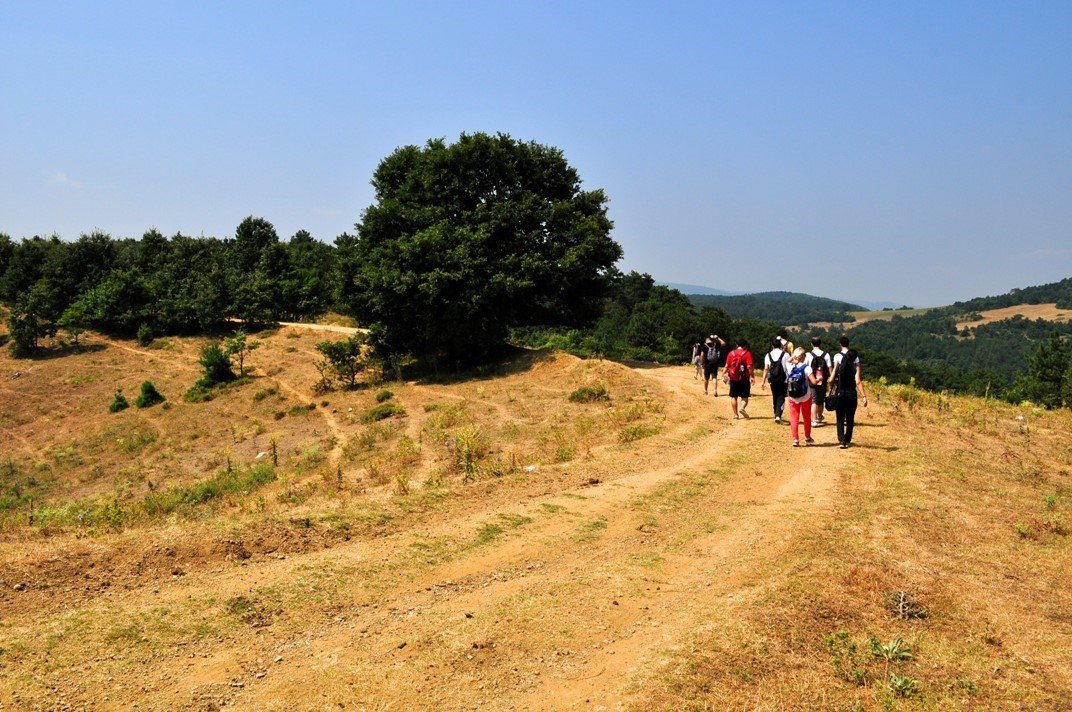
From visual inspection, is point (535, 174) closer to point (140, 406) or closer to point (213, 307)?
point (140, 406)

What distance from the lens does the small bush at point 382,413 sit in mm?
25481

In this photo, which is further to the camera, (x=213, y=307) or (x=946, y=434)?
(x=213, y=307)

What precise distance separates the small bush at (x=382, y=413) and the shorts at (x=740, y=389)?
43.5ft

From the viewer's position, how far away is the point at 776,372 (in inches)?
574

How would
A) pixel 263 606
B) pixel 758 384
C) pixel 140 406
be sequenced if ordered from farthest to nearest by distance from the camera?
1. pixel 140 406
2. pixel 758 384
3. pixel 263 606

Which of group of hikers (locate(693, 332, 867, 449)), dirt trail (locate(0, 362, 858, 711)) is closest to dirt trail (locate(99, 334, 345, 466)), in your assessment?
dirt trail (locate(0, 362, 858, 711))

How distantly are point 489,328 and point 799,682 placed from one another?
1045 inches

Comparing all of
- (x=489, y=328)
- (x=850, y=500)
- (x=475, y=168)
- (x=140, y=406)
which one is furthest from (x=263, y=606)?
(x=140, y=406)

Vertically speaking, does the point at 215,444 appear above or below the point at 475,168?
below

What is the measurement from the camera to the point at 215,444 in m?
25.0

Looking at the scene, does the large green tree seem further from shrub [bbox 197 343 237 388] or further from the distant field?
the distant field

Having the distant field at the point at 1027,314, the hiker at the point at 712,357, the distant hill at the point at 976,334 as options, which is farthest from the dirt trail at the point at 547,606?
the distant field at the point at 1027,314

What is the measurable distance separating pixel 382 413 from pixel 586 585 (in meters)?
19.7

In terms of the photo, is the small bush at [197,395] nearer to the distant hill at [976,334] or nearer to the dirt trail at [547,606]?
the dirt trail at [547,606]
